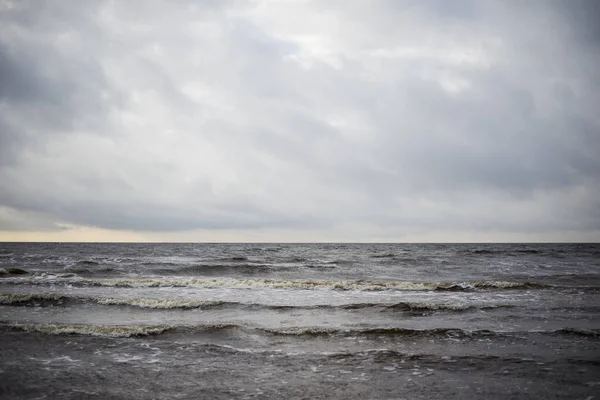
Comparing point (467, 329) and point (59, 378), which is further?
point (467, 329)

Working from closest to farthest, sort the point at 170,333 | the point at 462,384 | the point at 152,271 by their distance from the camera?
the point at 462,384, the point at 170,333, the point at 152,271

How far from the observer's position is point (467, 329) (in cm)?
1329

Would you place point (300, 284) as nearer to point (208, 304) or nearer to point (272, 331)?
point (208, 304)

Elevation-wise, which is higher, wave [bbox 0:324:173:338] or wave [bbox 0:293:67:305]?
wave [bbox 0:324:173:338]

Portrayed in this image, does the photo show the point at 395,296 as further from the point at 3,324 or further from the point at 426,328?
the point at 3,324

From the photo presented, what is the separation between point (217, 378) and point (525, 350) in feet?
26.3

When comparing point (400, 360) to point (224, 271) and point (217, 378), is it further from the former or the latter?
point (224, 271)

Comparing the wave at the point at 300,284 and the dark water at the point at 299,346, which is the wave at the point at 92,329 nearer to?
the dark water at the point at 299,346

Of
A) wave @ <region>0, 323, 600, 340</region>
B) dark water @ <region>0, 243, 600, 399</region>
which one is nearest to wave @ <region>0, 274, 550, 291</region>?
dark water @ <region>0, 243, 600, 399</region>

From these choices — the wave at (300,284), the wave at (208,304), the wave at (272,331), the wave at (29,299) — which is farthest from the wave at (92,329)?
the wave at (300,284)

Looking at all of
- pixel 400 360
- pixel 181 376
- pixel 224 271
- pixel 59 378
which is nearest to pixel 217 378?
pixel 181 376

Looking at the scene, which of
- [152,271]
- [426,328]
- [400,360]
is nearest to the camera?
[400,360]

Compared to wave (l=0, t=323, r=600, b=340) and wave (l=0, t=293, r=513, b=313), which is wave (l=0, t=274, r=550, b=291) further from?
wave (l=0, t=323, r=600, b=340)

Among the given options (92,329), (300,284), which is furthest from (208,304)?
(300,284)
